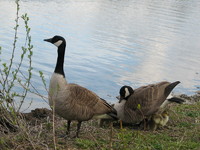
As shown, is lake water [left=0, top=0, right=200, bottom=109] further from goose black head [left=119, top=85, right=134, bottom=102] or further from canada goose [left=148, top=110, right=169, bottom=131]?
canada goose [left=148, top=110, right=169, bottom=131]

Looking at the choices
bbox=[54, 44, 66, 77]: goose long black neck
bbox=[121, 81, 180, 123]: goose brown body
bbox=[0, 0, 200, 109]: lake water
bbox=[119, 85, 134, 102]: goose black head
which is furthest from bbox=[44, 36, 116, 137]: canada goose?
bbox=[0, 0, 200, 109]: lake water

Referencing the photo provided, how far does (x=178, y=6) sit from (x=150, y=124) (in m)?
34.6

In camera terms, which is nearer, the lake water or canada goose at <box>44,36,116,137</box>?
canada goose at <box>44,36,116,137</box>

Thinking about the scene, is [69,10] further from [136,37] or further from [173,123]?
[173,123]

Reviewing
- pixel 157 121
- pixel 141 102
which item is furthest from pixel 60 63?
pixel 157 121

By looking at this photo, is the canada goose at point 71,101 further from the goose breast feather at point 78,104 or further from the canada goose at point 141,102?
the canada goose at point 141,102

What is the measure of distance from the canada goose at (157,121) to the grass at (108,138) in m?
0.13

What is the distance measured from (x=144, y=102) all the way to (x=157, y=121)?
556 millimetres

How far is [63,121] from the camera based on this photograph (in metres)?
8.14

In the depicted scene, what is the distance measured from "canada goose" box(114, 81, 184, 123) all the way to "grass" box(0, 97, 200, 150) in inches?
13.4

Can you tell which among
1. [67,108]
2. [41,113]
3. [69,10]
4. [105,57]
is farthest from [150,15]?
[67,108]

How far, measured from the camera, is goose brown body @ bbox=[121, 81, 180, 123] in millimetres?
7551

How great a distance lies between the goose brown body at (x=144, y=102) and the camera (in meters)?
7.55

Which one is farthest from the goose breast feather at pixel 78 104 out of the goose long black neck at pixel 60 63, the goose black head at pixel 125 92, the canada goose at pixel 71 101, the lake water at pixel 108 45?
the lake water at pixel 108 45
